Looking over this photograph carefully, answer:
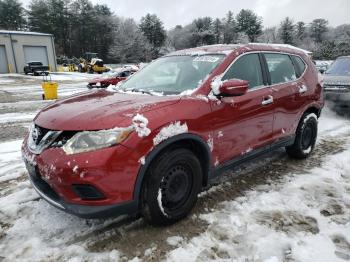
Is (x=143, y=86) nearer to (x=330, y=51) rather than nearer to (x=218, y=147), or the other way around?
(x=218, y=147)

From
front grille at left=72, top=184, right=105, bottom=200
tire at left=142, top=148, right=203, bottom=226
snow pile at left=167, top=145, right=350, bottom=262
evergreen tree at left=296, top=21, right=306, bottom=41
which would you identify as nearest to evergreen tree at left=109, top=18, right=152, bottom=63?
evergreen tree at left=296, top=21, right=306, bottom=41

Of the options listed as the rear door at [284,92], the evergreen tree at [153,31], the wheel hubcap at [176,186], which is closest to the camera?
the wheel hubcap at [176,186]

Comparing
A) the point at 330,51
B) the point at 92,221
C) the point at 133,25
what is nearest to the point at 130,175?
the point at 92,221

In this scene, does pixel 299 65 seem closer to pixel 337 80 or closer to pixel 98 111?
pixel 98 111

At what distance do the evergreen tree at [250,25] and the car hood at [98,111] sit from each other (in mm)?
78458

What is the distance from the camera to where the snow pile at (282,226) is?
2.86 metres

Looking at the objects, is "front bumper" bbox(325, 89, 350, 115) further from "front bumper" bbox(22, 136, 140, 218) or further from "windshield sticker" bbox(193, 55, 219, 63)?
"front bumper" bbox(22, 136, 140, 218)

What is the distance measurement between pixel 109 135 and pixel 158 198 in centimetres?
76

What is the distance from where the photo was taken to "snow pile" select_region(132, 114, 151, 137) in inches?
110

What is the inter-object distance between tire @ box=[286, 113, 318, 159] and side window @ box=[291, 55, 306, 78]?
65cm

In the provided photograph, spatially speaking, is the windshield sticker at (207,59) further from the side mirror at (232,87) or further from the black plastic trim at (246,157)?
the black plastic trim at (246,157)

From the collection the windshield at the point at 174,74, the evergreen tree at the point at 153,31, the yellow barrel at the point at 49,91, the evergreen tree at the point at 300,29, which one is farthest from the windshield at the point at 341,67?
the evergreen tree at the point at 300,29

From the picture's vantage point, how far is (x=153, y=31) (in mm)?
67250

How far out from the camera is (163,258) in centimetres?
281
